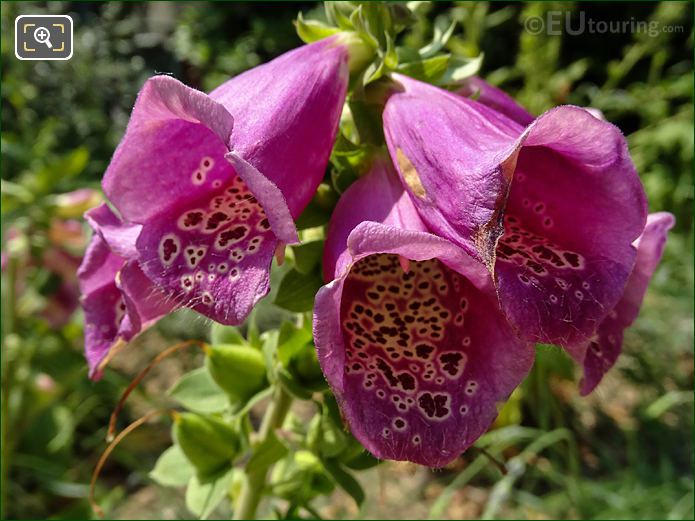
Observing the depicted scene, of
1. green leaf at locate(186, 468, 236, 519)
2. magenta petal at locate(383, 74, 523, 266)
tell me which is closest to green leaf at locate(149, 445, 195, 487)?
green leaf at locate(186, 468, 236, 519)

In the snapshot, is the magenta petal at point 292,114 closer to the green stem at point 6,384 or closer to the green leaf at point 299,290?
the green leaf at point 299,290

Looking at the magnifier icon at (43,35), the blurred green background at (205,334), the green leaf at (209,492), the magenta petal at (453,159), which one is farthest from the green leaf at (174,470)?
the magnifier icon at (43,35)

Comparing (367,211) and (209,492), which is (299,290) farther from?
(209,492)

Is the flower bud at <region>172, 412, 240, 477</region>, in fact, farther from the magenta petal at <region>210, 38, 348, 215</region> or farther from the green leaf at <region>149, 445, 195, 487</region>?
the magenta petal at <region>210, 38, 348, 215</region>

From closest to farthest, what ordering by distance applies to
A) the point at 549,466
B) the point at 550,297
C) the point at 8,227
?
the point at 550,297, the point at 8,227, the point at 549,466

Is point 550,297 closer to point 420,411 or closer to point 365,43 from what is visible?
point 420,411

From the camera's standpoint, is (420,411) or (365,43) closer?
(420,411)

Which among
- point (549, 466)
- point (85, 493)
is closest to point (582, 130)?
point (85, 493)

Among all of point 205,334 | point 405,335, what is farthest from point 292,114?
point 205,334
